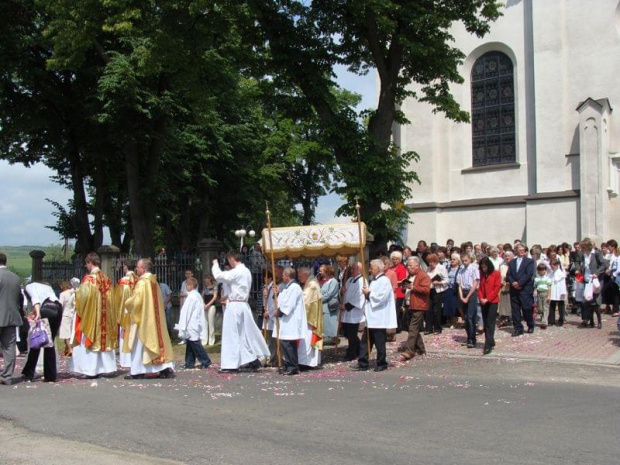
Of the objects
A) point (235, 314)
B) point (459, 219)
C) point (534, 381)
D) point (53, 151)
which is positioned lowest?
point (534, 381)

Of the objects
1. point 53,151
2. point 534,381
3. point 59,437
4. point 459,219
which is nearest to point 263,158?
point 53,151

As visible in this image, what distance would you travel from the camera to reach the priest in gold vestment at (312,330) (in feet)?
43.8

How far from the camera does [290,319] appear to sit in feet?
42.3

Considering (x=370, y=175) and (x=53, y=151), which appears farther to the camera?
(x=53, y=151)

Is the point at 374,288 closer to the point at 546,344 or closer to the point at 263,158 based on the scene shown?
the point at 546,344

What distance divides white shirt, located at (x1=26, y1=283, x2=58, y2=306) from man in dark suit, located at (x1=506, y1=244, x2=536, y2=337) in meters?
8.91

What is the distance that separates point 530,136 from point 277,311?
56.5 ft

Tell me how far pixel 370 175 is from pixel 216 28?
5.03 meters

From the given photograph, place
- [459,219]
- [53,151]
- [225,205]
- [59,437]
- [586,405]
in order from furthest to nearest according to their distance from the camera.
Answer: [225,205]
[53,151]
[459,219]
[586,405]
[59,437]

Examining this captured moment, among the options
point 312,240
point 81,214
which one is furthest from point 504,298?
point 81,214

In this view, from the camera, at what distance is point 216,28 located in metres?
18.0

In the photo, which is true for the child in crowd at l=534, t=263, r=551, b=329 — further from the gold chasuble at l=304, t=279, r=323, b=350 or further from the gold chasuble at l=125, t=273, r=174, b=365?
the gold chasuble at l=125, t=273, r=174, b=365

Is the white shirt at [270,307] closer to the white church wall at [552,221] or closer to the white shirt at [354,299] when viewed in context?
the white shirt at [354,299]

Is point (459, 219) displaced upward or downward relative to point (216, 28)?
downward
